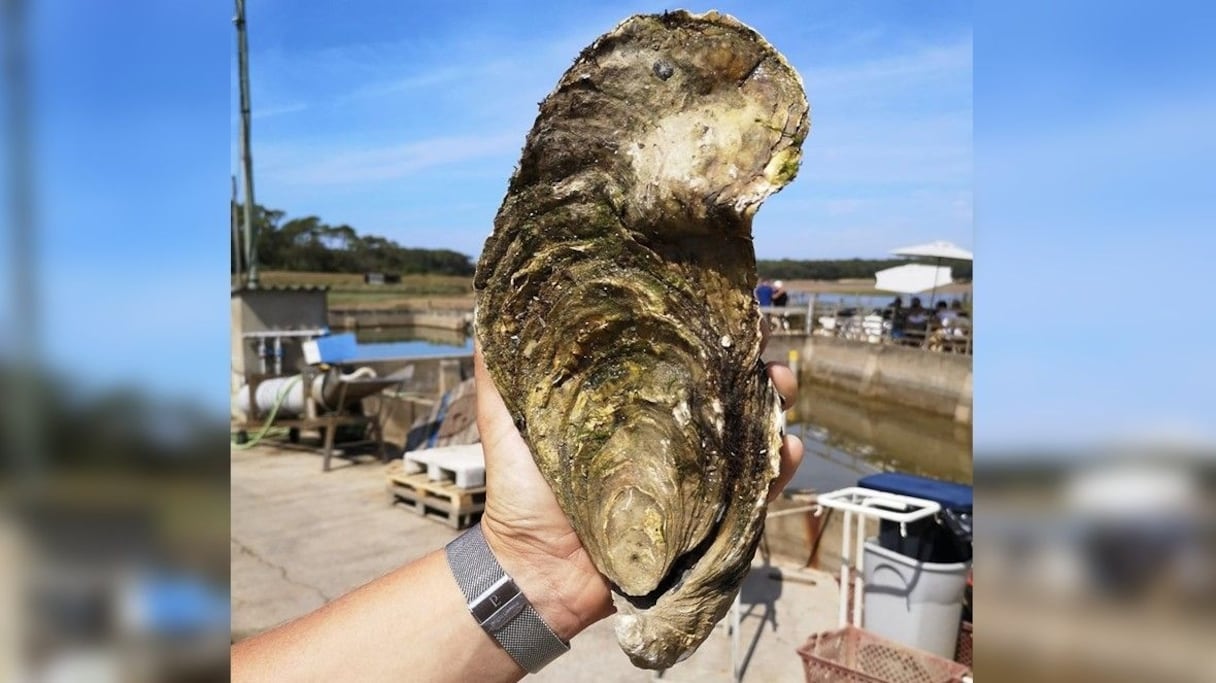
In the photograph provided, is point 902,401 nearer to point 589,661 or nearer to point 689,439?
point 589,661

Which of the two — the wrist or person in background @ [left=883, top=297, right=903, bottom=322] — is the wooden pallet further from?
person in background @ [left=883, top=297, right=903, bottom=322]

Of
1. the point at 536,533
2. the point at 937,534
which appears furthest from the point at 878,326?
the point at 536,533

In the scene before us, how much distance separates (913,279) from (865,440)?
9987 mm

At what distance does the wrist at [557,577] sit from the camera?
1.76m

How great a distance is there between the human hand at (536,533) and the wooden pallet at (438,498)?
5.44 meters

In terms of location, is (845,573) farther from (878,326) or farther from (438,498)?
(878,326)

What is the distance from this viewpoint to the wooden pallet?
7113 millimetres

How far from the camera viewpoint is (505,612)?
1.69 m

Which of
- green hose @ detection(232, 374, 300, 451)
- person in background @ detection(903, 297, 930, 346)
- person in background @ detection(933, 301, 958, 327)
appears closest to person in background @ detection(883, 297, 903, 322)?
person in background @ detection(903, 297, 930, 346)

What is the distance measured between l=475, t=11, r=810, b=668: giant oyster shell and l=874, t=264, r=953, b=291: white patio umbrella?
86.2ft

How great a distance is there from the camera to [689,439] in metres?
1.57
